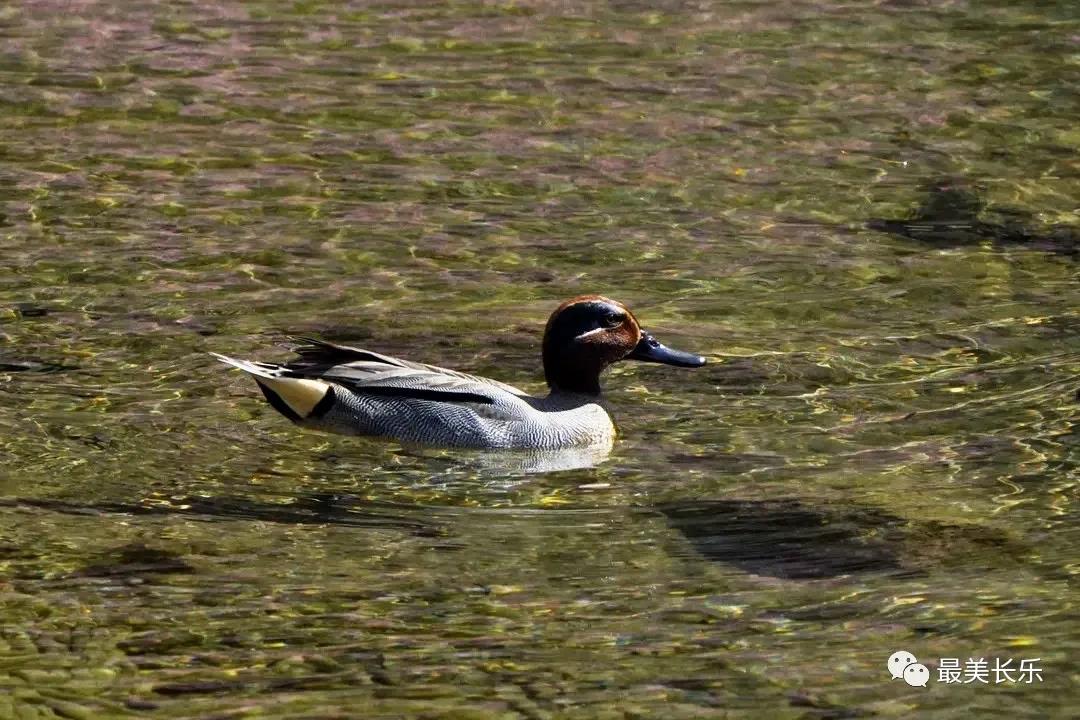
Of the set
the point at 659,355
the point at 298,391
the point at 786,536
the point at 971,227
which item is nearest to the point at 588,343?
the point at 659,355

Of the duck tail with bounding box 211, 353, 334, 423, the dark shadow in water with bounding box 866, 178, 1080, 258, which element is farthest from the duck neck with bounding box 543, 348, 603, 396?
the dark shadow in water with bounding box 866, 178, 1080, 258

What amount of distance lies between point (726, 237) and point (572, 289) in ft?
4.50

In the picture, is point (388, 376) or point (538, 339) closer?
point (388, 376)

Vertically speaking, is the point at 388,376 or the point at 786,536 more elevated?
the point at 388,376

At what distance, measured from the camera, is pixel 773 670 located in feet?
22.4

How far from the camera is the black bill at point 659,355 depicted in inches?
399

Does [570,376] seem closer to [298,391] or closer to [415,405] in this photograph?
[415,405]

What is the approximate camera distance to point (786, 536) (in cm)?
819

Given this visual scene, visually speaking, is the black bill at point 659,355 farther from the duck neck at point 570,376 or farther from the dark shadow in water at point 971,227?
the dark shadow in water at point 971,227

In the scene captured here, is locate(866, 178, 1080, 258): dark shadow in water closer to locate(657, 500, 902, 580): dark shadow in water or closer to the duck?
the duck

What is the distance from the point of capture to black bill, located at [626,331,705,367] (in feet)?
33.2

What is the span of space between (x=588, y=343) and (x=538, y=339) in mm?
945

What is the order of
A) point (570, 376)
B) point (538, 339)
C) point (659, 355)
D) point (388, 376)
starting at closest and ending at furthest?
point (388, 376)
point (570, 376)
point (659, 355)
point (538, 339)

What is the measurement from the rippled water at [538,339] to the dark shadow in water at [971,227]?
36mm
